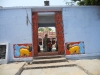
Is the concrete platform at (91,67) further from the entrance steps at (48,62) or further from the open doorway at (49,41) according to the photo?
the open doorway at (49,41)

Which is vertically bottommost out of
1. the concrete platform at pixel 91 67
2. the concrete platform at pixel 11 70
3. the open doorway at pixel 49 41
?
the concrete platform at pixel 11 70

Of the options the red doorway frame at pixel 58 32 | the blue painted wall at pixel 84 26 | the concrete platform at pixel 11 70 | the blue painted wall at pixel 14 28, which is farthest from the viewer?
the red doorway frame at pixel 58 32

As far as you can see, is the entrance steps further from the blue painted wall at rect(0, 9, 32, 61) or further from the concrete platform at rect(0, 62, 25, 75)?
the blue painted wall at rect(0, 9, 32, 61)

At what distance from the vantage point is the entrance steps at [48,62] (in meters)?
8.59

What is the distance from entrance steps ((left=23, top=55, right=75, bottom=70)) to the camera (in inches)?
338

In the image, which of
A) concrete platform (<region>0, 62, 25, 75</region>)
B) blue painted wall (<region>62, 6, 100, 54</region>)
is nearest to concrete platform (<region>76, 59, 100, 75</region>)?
blue painted wall (<region>62, 6, 100, 54</region>)

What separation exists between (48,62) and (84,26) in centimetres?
330

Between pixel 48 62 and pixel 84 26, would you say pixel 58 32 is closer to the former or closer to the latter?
pixel 84 26

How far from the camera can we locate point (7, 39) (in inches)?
388

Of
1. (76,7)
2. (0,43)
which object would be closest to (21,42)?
(0,43)

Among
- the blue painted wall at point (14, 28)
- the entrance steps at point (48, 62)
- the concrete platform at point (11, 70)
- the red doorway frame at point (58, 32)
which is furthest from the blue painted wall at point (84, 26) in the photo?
the concrete platform at point (11, 70)

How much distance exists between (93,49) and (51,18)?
5.74m

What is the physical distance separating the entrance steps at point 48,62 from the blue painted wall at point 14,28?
1.35m

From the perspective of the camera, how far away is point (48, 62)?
9.44 meters
